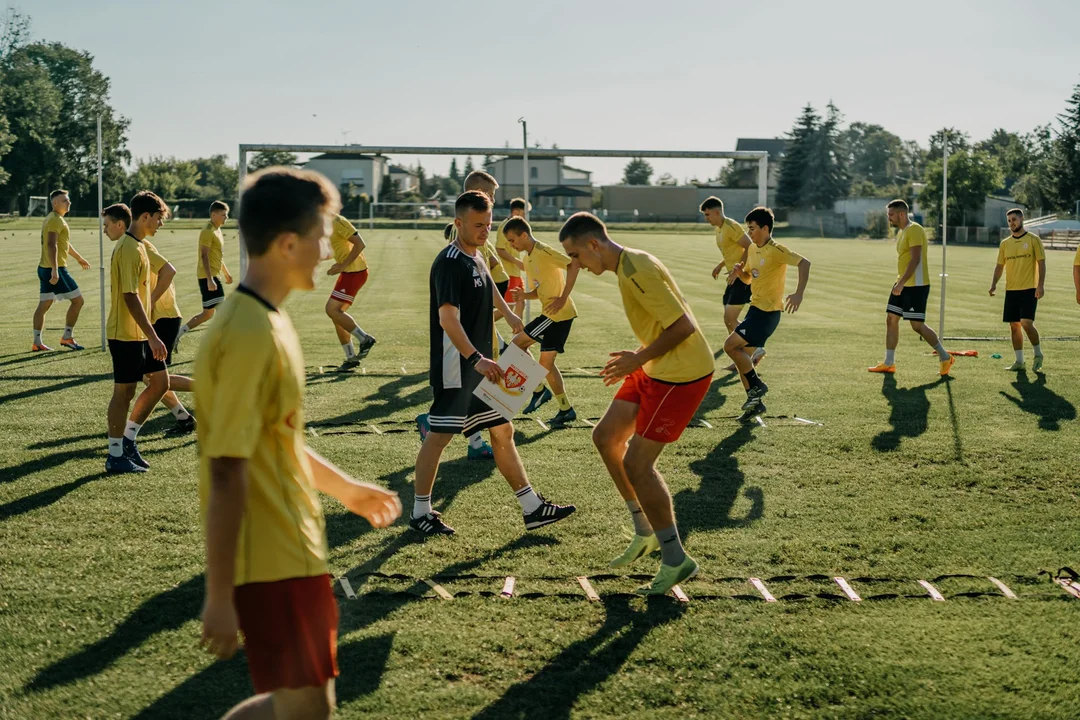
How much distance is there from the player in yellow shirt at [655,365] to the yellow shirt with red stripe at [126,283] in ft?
13.4

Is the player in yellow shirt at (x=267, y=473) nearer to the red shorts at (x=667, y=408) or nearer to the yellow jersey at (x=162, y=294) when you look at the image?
the red shorts at (x=667, y=408)

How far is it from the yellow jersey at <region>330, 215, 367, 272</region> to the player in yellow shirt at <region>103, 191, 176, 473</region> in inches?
203

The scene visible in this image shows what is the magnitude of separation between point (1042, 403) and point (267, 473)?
10.3 m

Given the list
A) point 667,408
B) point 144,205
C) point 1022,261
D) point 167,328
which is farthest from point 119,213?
point 1022,261

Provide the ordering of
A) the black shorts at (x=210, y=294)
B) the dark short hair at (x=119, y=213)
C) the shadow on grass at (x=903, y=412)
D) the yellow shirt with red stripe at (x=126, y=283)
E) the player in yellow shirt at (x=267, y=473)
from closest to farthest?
1. the player in yellow shirt at (x=267, y=473)
2. the yellow shirt with red stripe at (x=126, y=283)
3. the dark short hair at (x=119, y=213)
4. the shadow on grass at (x=903, y=412)
5. the black shorts at (x=210, y=294)

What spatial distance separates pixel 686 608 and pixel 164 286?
608cm

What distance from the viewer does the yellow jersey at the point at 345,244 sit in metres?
13.3

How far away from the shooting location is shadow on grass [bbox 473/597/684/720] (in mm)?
4074

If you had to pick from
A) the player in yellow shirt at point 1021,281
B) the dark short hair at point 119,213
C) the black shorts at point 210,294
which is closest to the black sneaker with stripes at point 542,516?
the dark short hair at point 119,213

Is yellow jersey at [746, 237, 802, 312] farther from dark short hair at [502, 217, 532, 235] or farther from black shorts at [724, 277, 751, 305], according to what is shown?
dark short hair at [502, 217, 532, 235]

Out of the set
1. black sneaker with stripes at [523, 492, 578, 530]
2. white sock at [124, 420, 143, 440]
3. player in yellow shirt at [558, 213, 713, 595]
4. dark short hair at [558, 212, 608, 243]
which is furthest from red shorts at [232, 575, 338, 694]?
white sock at [124, 420, 143, 440]

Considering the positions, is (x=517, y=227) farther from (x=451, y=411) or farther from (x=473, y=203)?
(x=451, y=411)

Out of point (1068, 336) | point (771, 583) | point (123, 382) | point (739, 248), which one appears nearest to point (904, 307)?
point (739, 248)

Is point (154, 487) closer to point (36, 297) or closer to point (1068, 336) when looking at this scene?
point (1068, 336)
